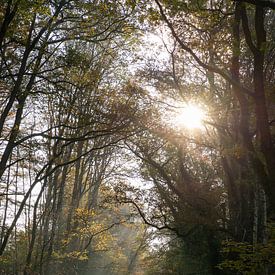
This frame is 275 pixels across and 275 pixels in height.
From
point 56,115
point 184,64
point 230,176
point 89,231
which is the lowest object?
point 89,231

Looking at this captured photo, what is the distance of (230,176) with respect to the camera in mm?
12438

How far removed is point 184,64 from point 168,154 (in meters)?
4.30

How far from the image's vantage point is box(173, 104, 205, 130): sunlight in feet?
40.4

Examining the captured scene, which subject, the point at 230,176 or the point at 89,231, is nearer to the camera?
the point at 230,176

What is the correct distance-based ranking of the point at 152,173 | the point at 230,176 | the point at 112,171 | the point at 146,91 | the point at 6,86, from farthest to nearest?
the point at 112,171 < the point at 152,173 < the point at 146,91 < the point at 230,176 < the point at 6,86

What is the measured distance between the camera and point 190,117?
13.1 metres

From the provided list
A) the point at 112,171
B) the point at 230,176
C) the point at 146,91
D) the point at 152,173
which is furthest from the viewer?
the point at 112,171

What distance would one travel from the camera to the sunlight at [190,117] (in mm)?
12309

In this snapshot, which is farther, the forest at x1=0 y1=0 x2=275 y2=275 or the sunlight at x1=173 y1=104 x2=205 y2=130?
the sunlight at x1=173 y1=104 x2=205 y2=130

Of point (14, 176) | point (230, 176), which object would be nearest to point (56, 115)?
point (14, 176)

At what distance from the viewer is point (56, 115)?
1522 centimetres

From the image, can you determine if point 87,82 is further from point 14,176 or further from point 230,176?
point 14,176

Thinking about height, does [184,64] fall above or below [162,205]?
above

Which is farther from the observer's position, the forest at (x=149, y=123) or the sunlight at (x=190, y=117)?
the sunlight at (x=190, y=117)
